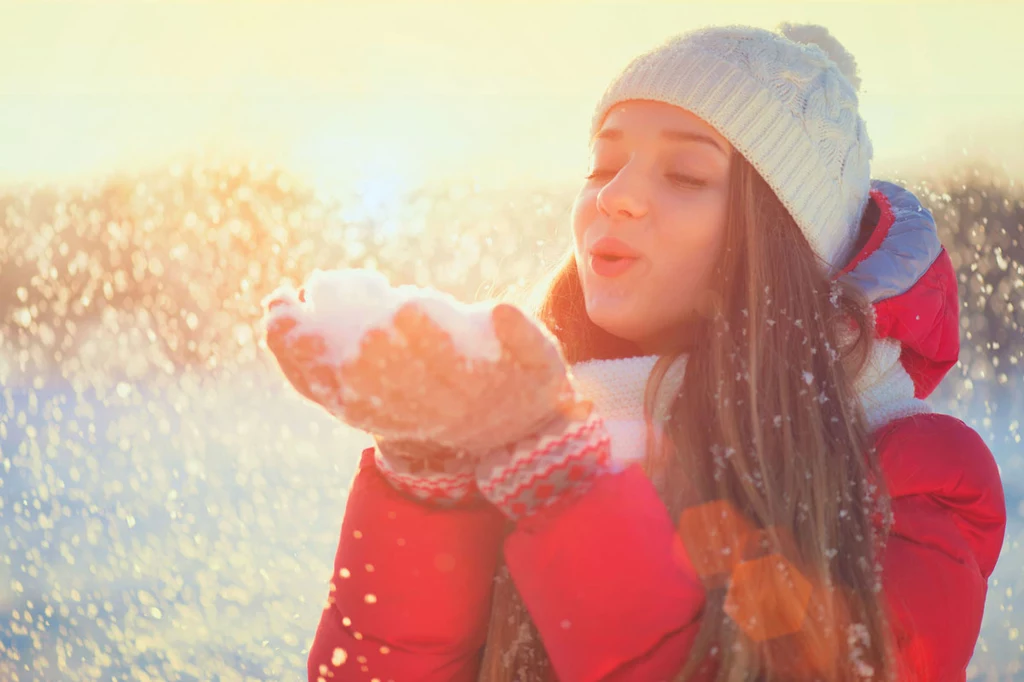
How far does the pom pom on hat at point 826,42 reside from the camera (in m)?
2.34

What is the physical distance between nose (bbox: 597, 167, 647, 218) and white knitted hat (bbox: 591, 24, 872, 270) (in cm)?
24

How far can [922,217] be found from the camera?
2.10m

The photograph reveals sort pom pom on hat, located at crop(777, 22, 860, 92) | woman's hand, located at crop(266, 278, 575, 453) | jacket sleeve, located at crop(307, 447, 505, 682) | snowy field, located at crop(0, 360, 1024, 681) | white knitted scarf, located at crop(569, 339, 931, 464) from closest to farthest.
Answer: woman's hand, located at crop(266, 278, 575, 453) → jacket sleeve, located at crop(307, 447, 505, 682) → white knitted scarf, located at crop(569, 339, 931, 464) → pom pom on hat, located at crop(777, 22, 860, 92) → snowy field, located at crop(0, 360, 1024, 681)

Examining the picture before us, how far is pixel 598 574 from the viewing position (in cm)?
136

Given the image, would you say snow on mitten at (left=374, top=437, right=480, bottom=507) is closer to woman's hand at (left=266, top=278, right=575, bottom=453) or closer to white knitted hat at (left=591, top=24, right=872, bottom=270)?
woman's hand at (left=266, top=278, right=575, bottom=453)

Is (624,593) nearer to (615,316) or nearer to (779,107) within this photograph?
(615,316)

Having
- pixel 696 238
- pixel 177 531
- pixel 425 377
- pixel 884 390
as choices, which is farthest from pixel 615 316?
pixel 177 531

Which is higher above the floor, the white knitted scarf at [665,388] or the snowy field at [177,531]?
the white knitted scarf at [665,388]

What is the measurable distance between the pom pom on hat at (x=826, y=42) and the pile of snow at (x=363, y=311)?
1.52 meters

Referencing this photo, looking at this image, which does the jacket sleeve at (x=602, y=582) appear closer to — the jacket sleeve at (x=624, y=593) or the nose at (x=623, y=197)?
the jacket sleeve at (x=624, y=593)

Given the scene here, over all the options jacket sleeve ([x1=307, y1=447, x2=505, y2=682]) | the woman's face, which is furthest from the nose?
jacket sleeve ([x1=307, y1=447, x2=505, y2=682])

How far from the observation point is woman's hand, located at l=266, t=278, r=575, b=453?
1167 mm

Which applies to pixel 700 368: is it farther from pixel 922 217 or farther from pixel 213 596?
pixel 213 596

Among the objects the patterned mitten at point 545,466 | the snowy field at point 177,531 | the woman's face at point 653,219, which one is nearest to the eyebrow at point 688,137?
the woman's face at point 653,219
